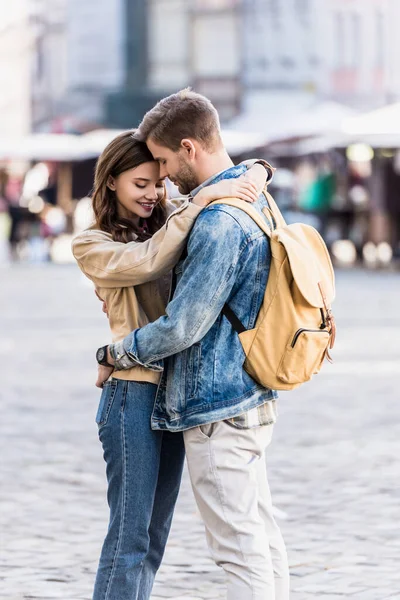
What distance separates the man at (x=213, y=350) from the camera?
3801 millimetres

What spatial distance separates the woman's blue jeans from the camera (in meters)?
3.98

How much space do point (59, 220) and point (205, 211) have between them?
3024 cm

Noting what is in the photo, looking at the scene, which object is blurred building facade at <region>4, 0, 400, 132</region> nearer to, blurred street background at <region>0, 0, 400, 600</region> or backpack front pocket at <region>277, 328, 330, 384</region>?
blurred street background at <region>0, 0, 400, 600</region>

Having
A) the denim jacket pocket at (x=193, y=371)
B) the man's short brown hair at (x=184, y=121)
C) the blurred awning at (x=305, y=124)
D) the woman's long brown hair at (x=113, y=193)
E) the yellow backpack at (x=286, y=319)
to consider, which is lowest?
the blurred awning at (x=305, y=124)

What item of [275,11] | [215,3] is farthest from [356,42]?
[215,3]

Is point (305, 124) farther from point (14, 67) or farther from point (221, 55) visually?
point (14, 67)

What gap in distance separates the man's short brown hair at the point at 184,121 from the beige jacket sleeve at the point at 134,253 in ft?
0.57

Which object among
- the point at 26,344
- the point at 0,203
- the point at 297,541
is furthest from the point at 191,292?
the point at 0,203

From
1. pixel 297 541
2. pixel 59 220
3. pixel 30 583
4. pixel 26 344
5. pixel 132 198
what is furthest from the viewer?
pixel 59 220

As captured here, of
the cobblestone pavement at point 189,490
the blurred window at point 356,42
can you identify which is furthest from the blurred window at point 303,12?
the cobblestone pavement at point 189,490

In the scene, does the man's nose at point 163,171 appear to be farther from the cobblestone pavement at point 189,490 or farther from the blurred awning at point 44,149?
the blurred awning at point 44,149

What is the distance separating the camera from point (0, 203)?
37844mm

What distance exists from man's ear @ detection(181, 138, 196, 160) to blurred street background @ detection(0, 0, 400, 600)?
1.95m

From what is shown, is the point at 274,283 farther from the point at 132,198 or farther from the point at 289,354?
the point at 132,198
